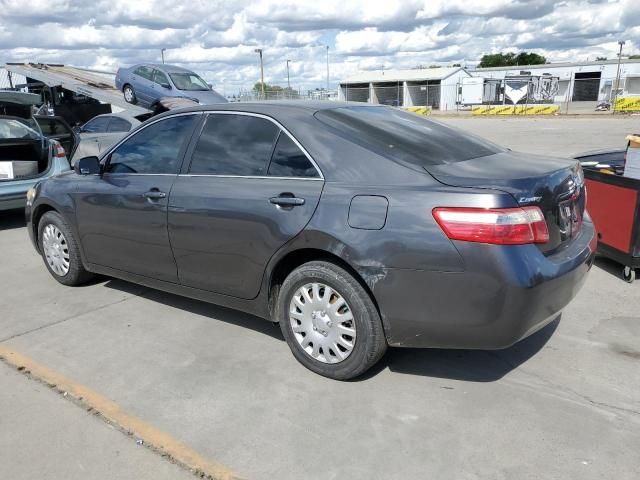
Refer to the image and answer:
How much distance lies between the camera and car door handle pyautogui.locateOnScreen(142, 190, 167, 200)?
404 centimetres

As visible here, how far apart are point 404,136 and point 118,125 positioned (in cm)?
1055

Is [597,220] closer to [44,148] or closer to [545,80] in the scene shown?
[44,148]

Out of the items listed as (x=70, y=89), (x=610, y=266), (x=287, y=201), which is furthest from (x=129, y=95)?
(x=287, y=201)

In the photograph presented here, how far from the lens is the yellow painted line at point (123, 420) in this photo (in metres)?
2.64

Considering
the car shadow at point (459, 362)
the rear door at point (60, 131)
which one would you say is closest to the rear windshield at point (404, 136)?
the car shadow at point (459, 362)

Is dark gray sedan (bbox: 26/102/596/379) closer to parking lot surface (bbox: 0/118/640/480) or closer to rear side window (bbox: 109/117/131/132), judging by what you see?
parking lot surface (bbox: 0/118/640/480)

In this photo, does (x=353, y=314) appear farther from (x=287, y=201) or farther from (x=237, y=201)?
(x=237, y=201)

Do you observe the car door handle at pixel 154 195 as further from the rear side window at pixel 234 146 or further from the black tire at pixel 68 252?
the black tire at pixel 68 252

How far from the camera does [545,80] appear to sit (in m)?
41.9

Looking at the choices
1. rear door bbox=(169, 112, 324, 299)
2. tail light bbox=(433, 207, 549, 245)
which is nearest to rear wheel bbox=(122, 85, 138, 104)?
rear door bbox=(169, 112, 324, 299)

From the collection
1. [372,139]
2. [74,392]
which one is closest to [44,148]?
[74,392]

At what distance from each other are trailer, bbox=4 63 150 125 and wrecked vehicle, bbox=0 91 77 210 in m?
7.62

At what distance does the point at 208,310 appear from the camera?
4590 mm

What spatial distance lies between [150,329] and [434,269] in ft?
7.89
